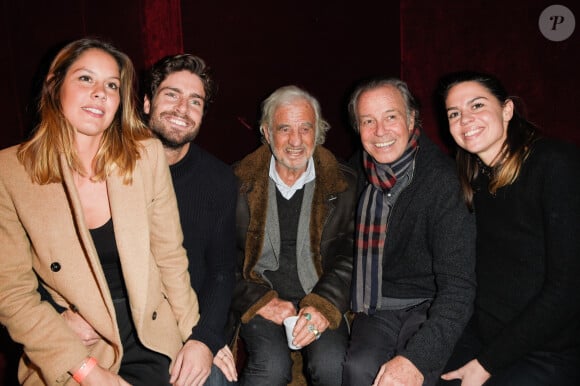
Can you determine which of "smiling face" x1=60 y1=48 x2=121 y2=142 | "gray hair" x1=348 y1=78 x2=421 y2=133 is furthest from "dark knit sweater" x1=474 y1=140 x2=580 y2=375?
"smiling face" x1=60 y1=48 x2=121 y2=142

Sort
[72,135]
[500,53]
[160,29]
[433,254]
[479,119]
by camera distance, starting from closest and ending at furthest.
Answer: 1. [72,135]
2. [479,119]
3. [433,254]
4. [160,29]
5. [500,53]

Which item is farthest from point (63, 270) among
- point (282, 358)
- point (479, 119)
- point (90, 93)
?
point (479, 119)

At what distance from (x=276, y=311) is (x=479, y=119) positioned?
1.18 metres

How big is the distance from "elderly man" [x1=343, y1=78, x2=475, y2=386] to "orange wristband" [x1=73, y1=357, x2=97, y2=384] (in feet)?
3.06

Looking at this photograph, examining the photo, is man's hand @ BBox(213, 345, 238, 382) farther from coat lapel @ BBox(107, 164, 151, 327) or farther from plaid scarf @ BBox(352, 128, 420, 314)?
plaid scarf @ BBox(352, 128, 420, 314)

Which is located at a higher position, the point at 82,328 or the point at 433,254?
the point at 433,254

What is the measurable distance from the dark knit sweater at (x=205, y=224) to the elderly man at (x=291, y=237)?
6.4 inches

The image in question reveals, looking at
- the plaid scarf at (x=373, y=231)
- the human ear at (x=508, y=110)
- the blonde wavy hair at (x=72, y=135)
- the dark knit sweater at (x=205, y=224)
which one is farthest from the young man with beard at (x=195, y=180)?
Result: the human ear at (x=508, y=110)

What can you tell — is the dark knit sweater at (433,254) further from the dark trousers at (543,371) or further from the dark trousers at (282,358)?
the dark trousers at (282,358)

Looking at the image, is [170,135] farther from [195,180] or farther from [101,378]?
[101,378]

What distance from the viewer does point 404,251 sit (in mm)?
1806

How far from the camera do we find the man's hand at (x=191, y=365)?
1.51 metres

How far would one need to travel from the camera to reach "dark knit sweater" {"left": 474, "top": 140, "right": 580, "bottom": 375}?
1389 millimetres

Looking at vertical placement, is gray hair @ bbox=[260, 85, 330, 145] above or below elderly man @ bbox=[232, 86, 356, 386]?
above
